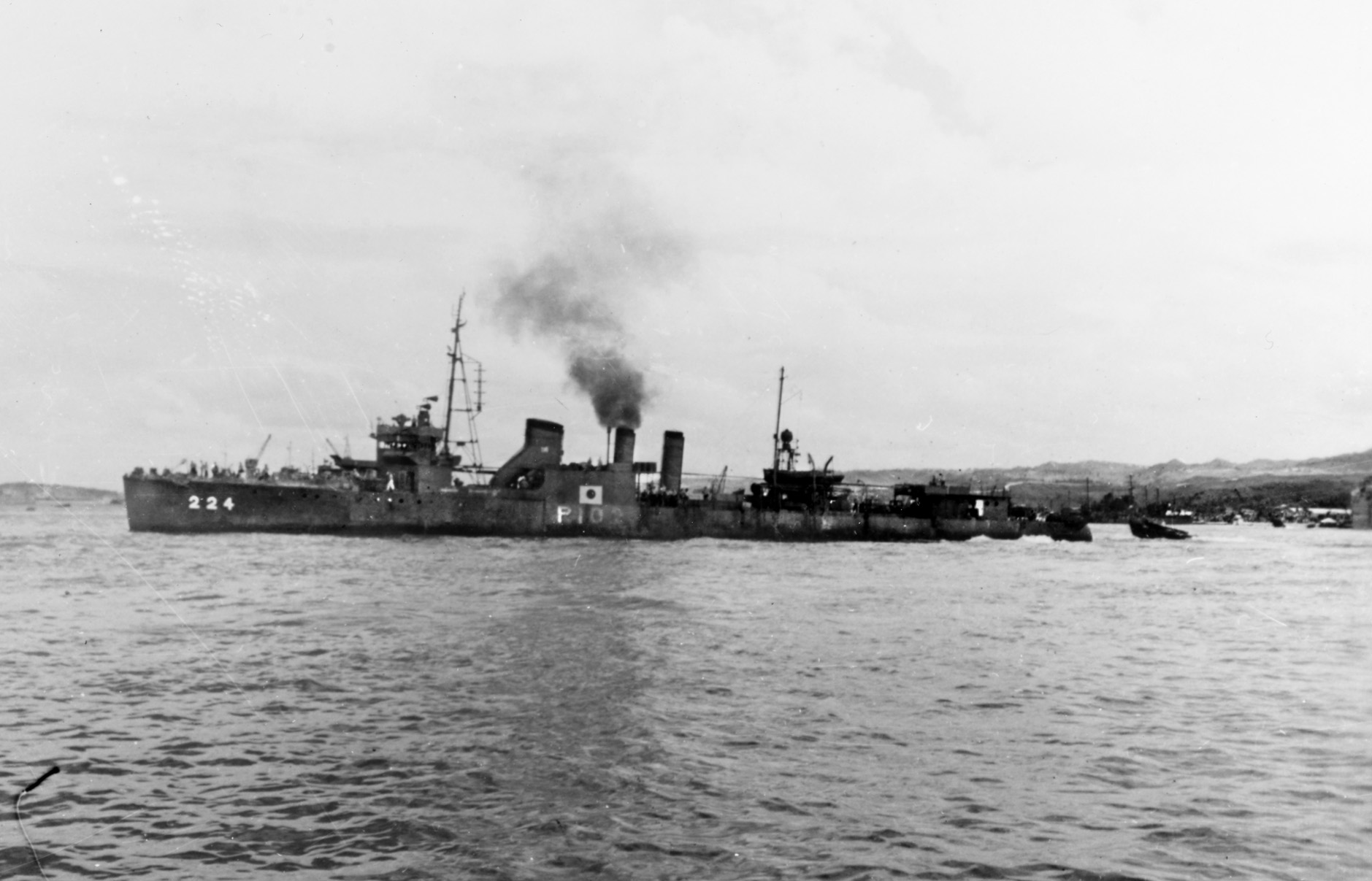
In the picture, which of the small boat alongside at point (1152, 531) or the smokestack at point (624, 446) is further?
the small boat alongside at point (1152, 531)

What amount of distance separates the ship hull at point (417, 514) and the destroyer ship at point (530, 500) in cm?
5

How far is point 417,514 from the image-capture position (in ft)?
144

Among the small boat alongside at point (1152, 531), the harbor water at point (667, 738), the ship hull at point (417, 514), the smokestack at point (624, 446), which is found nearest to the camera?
the harbor water at point (667, 738)

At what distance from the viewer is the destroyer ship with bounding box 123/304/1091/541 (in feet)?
141

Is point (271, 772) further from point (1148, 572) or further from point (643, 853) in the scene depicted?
point (1148, 572)

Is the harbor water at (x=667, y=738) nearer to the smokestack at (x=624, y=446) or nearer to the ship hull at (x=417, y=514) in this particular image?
the ship hull at (x=417, y=514)

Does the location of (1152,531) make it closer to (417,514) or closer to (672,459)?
(672,459)

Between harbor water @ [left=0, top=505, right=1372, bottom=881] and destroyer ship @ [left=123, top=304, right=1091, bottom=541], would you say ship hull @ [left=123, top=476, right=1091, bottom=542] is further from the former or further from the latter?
harbor water @ [left=0, top=505, right=1372, bottom=881]

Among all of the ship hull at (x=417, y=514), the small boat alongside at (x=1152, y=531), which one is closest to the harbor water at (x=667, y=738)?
the ship hull at (x=417, y=514)

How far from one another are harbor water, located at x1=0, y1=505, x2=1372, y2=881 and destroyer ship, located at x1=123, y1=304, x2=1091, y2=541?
21.9 m

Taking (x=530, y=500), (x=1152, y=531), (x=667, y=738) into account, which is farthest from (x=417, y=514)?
(x=1152, y=531)

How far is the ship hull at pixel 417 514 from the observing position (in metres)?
42.7

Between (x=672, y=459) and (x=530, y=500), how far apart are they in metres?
9.43

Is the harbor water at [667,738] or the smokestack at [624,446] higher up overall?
the smokestack at [624,446]
